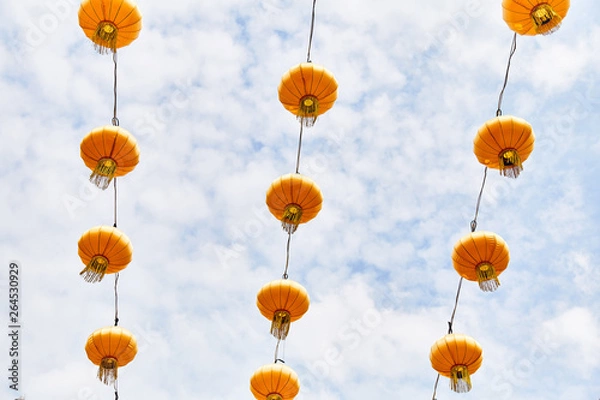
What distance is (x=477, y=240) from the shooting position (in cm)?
743

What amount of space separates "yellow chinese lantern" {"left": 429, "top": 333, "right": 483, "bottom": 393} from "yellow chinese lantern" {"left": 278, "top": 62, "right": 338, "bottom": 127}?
272 cm

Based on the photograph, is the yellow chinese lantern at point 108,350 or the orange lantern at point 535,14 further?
the yellow chinese lantern at point 108,350

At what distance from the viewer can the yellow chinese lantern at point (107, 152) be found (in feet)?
24.3

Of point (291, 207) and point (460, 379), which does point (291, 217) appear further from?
point (460, 379)

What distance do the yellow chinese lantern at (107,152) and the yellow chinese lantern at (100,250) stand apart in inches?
19.8

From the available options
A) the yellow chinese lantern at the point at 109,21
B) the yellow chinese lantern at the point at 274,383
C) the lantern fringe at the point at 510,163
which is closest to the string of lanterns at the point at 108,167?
the yellow chinese lantern at the point at 109,21

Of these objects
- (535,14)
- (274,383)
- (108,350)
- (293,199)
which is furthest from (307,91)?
(108,350)

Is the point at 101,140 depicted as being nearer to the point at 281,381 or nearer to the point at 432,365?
the point at 281,381

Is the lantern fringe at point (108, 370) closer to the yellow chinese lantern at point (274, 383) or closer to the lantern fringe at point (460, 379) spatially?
the yellow chinese lantern at point (274, 383)

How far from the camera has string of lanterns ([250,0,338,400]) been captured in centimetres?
750

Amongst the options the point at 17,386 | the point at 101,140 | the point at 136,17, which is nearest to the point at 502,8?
the point at 136,17

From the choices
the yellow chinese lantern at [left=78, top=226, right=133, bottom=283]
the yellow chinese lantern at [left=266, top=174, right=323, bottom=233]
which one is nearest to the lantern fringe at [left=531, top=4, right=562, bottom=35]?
the yellow chinese lantern at [left=266, top=174, right=323, bottom=233]

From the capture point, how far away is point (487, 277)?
24.4ft

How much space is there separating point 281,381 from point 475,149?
10.2 ft
